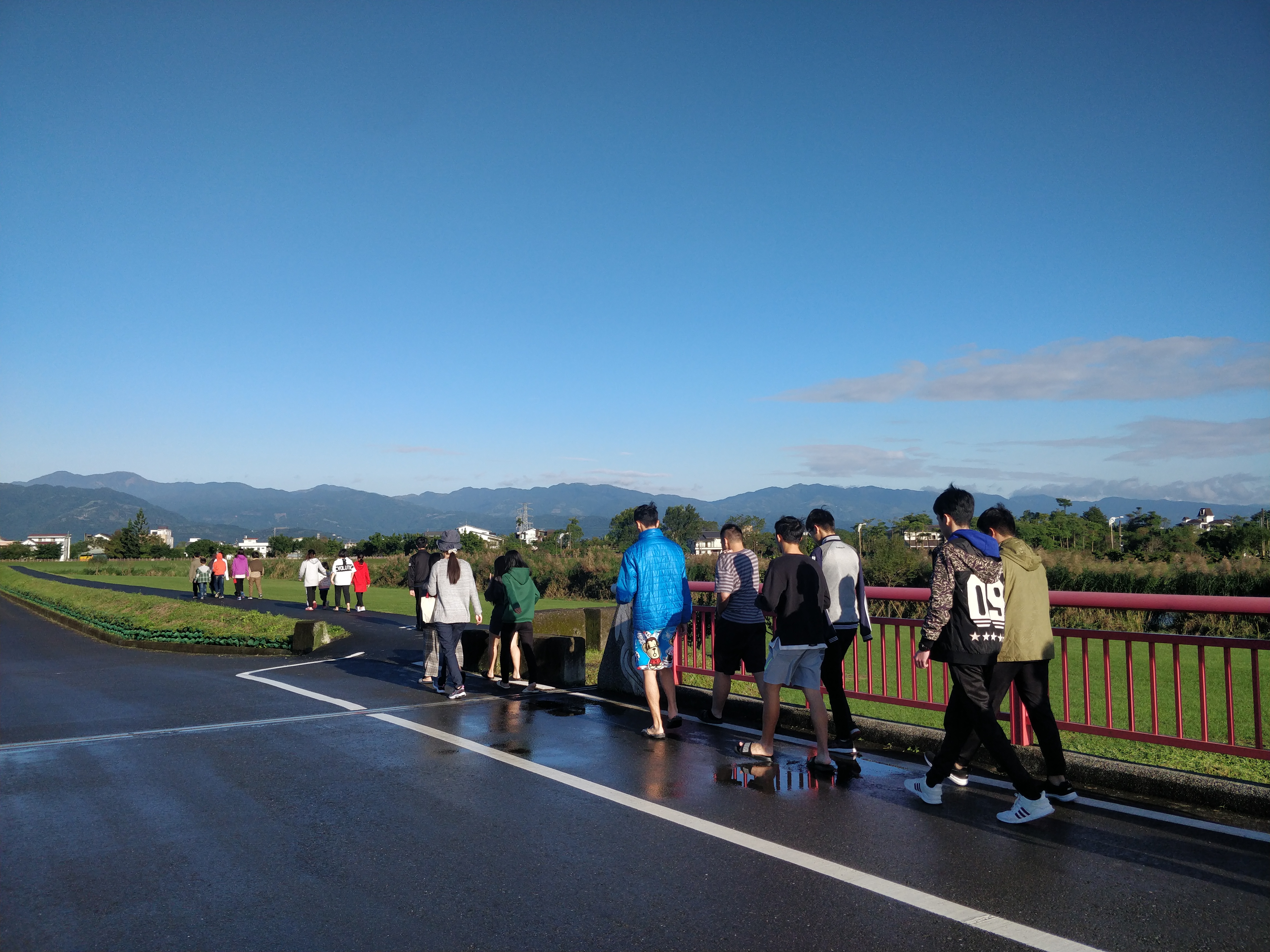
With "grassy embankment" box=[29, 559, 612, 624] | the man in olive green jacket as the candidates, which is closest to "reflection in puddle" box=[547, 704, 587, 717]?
the man in olive green jacket

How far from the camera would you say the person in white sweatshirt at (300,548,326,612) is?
25750 mm

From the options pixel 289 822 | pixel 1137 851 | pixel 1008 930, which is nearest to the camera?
pixel 1008 930

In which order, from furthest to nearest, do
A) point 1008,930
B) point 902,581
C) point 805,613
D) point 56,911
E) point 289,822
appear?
1. point 902,581
2. point 805,613
3. point 289,822
4. point 56,911
5. point 1008,930

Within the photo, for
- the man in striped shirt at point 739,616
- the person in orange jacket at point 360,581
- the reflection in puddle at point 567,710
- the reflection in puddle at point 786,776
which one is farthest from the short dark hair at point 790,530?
the person in orange jacket at point 360,581

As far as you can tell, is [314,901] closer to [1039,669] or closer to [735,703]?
[1039,669]

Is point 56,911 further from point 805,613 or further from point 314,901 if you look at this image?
point 805,613

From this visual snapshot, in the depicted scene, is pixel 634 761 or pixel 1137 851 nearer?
pixel 1137 851

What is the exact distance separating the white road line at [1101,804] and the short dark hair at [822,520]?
1805mm

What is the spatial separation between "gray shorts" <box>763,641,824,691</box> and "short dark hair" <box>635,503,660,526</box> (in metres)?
1.83

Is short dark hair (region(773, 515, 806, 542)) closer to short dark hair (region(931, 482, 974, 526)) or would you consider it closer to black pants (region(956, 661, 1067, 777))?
short dark hair (region(931, 482, 974, 526))

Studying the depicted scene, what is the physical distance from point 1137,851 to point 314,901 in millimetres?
4111

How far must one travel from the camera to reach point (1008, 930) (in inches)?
147

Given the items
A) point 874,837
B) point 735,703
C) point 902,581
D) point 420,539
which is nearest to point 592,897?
point 874,837

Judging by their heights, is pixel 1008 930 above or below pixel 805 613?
below
